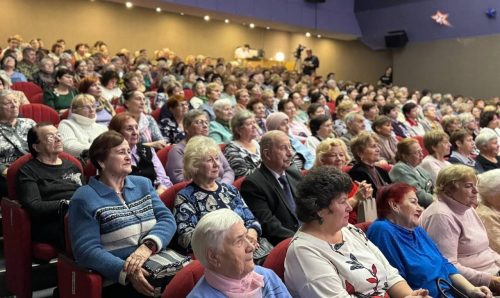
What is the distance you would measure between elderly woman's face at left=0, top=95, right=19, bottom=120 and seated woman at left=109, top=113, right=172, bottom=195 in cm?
68

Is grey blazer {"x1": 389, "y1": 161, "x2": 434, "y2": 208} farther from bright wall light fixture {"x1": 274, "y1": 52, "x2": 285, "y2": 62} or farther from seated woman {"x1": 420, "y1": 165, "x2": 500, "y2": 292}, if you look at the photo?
bright wall light fixture {"x1": 274, "y1": 52, "x2": 285, "y2": 62}

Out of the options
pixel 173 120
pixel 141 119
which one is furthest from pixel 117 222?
pixel 173 120

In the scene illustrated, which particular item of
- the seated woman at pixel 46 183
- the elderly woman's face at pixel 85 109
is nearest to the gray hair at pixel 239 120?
the elderly woman's face at pixel 85 109

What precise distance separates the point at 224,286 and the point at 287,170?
58.0 inches

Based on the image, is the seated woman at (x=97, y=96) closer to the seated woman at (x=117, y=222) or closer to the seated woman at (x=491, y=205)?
the seated woman at (x=117, y=222)

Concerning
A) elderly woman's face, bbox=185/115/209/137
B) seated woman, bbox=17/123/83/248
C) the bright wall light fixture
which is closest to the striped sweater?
seated woman, bbox=17/123/83/248

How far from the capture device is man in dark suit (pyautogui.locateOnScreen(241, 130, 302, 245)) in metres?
2.54

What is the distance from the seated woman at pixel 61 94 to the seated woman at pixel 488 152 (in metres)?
3.81

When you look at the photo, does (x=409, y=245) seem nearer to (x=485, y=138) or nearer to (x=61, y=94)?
(x=485, y=138)

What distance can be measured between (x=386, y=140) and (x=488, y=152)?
2.83 feet

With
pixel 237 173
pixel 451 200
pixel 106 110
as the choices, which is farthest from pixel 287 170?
pixel 106 110

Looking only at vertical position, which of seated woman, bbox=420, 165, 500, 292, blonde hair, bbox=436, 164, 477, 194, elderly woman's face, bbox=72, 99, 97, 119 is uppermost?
elderly woman's face, bbox=72, 99, 97, 119

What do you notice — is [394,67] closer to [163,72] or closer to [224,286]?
[163,72]

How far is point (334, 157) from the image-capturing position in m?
3.20
